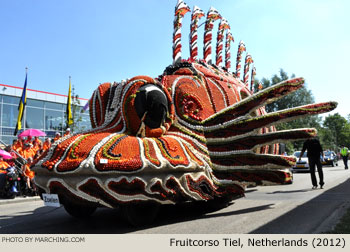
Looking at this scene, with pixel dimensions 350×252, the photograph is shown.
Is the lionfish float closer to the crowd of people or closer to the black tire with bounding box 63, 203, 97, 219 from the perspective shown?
the black tire with bounding box 63, 203, 97, 219

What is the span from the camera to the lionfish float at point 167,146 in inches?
189

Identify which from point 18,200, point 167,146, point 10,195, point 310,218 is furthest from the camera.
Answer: point 10,195

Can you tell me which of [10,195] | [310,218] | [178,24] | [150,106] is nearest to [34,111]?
[10,195]

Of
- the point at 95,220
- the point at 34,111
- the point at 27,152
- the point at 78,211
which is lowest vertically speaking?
the point at 95,220

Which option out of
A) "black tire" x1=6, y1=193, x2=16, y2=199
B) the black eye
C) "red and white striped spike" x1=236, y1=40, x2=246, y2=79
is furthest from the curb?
"red and white striped spike" x1=236, y1=40, x2=246, y2=79

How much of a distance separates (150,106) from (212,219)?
7.45 feet

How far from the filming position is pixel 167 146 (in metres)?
5.49

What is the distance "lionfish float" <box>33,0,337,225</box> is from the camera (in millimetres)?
4807

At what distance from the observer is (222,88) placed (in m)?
7.40

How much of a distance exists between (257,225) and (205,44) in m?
6.11

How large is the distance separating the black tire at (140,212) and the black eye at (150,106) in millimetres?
1376

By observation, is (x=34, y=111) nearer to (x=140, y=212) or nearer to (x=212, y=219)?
(x=140, y=212)

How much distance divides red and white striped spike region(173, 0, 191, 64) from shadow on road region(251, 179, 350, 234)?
445 cm

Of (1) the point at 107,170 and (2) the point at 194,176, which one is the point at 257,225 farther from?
(1) the point at 107,170
